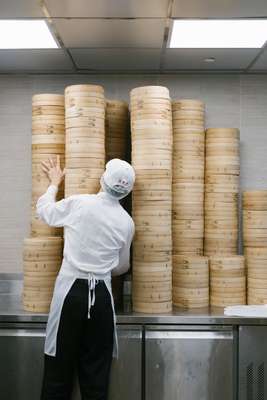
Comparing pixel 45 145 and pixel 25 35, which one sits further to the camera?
pixel 45 145

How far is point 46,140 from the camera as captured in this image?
13.1 ft

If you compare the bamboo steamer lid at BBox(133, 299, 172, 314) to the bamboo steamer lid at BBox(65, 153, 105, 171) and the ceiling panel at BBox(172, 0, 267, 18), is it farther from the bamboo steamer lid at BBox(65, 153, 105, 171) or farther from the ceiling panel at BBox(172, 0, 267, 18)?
the ceiling panel at BBox(172, 0, 267, 18)

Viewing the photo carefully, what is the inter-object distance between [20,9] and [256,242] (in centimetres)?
231

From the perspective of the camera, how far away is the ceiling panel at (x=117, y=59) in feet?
13.3

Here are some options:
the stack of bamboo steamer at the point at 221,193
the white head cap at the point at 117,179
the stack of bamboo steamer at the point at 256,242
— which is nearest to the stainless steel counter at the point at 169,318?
the stack of bamboo steamer at the point at 256,242

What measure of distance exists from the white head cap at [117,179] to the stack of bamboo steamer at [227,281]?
988 mm

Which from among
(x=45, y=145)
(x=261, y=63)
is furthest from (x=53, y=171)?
(x=261, y=63)

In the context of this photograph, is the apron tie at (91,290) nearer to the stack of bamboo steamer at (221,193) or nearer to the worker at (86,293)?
the worker at (86,293)

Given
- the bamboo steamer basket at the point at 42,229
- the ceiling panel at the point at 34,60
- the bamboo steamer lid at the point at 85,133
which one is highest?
the ceiling panel at the point at 34,60

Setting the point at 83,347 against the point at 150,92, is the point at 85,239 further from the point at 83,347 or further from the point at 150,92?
the point at 150,92

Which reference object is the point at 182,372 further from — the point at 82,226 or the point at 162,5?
the point at 162,5

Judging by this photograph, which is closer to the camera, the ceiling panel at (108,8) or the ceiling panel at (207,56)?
the ceiling panel at (108,8)

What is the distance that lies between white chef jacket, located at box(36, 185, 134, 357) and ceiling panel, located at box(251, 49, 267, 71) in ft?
5.22

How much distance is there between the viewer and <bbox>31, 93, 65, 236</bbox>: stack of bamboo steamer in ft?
13.0
